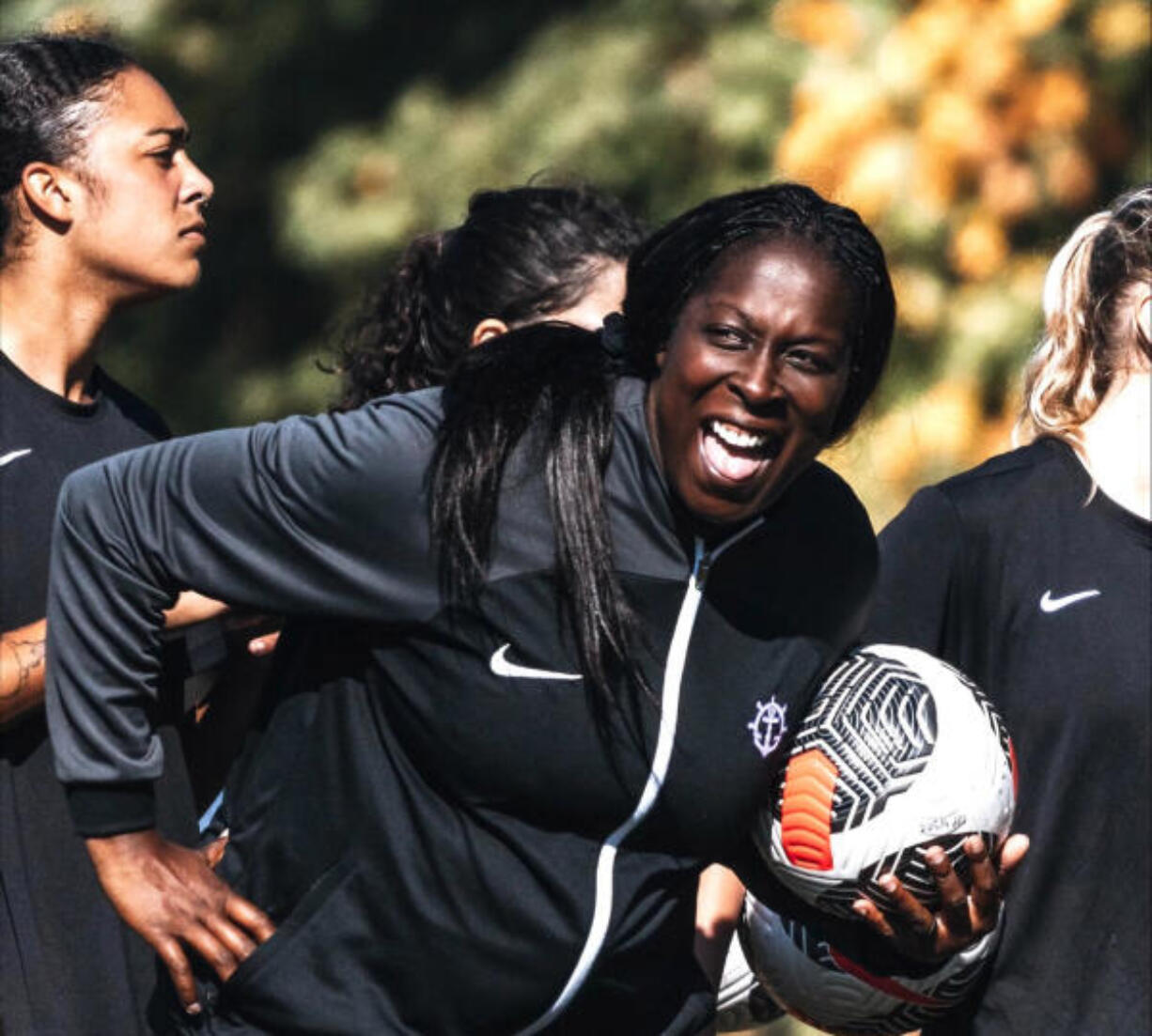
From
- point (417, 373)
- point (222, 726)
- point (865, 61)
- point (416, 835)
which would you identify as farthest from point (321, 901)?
point (865, 61)

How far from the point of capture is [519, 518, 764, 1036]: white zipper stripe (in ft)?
10.4

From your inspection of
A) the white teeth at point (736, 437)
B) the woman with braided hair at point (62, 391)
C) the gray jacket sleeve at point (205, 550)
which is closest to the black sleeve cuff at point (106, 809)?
the gray jacket sleeve at point (205, 550)

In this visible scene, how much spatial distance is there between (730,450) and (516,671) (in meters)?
0.40

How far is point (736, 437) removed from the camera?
313cm

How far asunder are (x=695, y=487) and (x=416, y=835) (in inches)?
23.2

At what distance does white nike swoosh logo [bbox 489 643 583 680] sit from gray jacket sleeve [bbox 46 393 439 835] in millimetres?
104

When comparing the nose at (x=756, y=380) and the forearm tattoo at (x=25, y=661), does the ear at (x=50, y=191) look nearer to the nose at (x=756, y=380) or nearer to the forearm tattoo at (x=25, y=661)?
the forearm tattoo at (x=25, y=661)

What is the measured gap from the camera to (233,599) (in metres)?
3.18

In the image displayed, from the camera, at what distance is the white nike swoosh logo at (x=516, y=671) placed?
316cm

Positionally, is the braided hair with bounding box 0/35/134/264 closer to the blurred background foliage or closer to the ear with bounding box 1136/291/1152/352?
the blurred background foliage

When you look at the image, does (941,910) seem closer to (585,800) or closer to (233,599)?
(585,800)

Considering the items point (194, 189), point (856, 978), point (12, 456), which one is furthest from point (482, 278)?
point (856, 978)

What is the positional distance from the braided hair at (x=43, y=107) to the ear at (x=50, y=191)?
2cm

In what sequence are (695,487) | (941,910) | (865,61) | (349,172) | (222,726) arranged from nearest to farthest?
(695,487), (941,910), (222,726), (865,61), (349,172)
